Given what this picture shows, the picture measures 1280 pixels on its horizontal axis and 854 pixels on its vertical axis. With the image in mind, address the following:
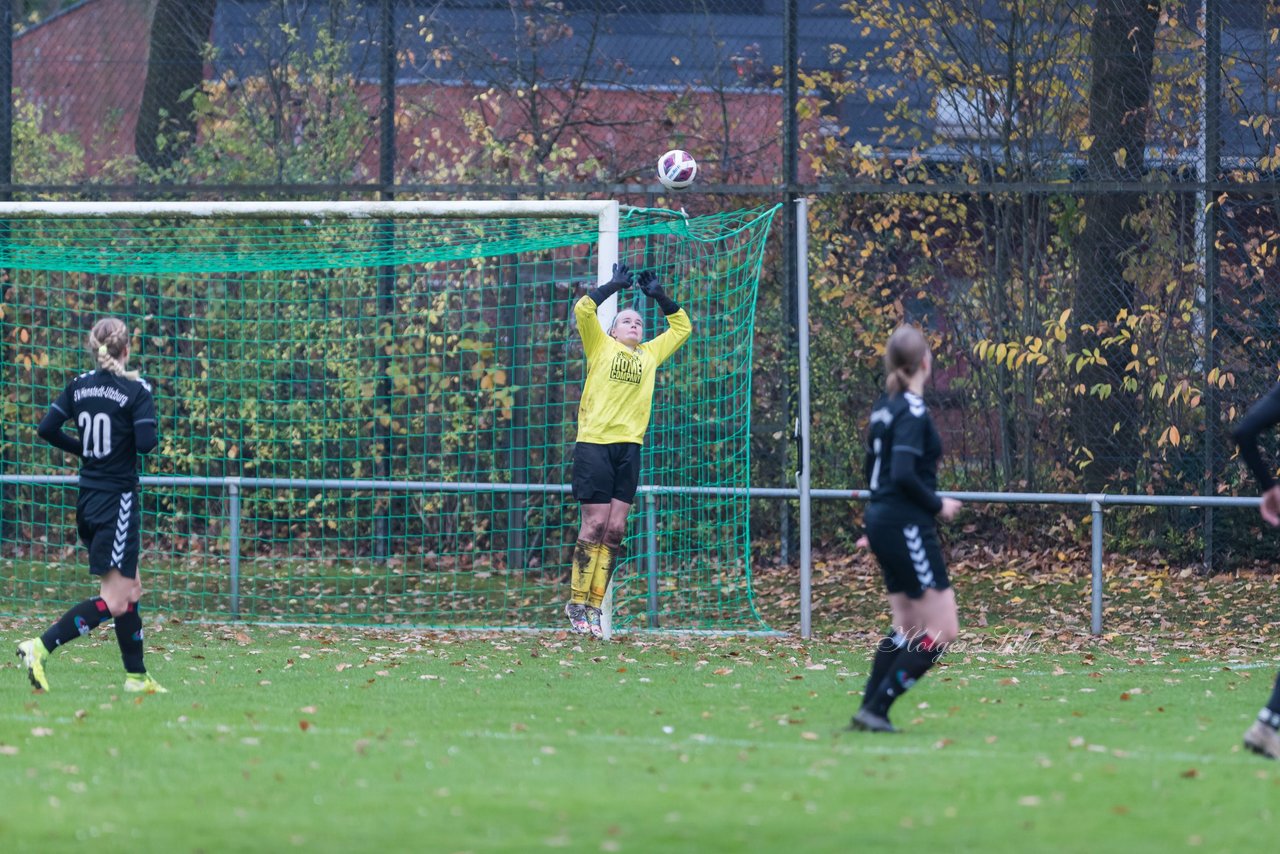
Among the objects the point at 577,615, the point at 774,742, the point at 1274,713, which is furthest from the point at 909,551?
the point at 577,615

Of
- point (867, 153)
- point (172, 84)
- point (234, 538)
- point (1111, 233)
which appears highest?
point (172, 84)

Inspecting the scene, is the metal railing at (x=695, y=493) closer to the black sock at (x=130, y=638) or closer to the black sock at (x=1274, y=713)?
the black sock at (x=130, y=638)

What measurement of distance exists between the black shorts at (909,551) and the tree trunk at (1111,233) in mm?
6751

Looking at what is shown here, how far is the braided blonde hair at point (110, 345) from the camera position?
7.93 metres

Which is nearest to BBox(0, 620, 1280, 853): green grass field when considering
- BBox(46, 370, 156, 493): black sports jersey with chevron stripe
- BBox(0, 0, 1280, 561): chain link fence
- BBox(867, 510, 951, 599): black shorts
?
BBox(867, 510, 951, 599): black shorts

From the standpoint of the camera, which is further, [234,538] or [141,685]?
[234,538]

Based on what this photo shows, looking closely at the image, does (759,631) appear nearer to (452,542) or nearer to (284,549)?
(452,542)

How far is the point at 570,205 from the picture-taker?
1095 cm

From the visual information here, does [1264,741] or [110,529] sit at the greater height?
[110,529]

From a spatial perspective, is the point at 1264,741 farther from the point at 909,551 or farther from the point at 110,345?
the point at 110,345

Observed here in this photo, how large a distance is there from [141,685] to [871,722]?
3.64m

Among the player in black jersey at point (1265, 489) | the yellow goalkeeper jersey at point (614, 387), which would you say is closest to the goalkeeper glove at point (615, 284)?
the yellow goalkeeper jersey at point (614, 387)

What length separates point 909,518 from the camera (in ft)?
22.0

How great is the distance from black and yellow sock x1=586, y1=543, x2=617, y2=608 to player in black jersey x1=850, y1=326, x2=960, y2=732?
4043 mm
